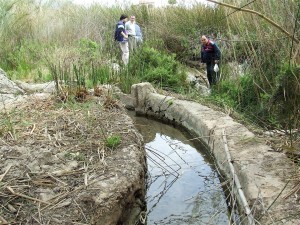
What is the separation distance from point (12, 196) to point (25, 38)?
1041cm

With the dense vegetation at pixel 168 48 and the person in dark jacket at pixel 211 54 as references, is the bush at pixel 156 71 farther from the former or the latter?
the person in dark jacket at pixel 211 54

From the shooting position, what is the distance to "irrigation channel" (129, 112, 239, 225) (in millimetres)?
4301

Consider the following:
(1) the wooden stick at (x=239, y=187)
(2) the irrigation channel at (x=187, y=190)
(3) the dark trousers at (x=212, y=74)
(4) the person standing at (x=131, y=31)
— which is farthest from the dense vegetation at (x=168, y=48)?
(2) the irrigation channel at (x=187, y=190)

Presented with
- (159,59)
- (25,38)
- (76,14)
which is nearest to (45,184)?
(159,59)

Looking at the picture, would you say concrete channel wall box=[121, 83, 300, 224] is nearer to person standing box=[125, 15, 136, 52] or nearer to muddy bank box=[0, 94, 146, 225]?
muddy bank box=[0, 94, 146, 225]

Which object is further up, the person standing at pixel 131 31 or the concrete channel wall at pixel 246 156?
the person standing at pixel 131 31

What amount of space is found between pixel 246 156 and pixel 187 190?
714mm

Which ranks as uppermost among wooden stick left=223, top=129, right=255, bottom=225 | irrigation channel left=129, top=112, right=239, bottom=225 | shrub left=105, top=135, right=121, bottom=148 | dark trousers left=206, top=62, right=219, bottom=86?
shrub left=105, top=135, right=121, bottom=148

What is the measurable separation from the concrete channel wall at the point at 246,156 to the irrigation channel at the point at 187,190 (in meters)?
0.21

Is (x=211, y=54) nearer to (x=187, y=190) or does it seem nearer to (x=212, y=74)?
(x=212, y=74)

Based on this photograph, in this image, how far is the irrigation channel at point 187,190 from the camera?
430 centimetres

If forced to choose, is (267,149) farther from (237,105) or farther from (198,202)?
(237,105)

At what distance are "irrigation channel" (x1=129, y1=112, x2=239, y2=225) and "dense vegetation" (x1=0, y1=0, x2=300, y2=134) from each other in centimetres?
99

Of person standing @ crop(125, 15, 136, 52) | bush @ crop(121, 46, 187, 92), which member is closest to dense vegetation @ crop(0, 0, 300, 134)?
bush @ crop(121, 46, 187, 92)
